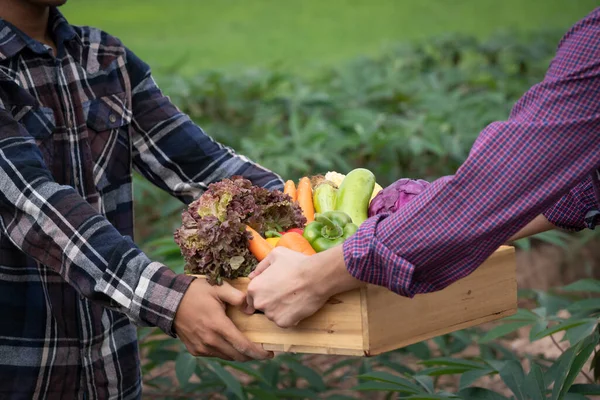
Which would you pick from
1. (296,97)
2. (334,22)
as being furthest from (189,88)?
(334,22)

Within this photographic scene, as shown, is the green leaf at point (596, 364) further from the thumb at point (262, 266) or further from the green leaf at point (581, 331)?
the thumb at point (262, 266)

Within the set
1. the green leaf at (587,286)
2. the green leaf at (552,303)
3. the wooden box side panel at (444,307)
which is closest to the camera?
the wooden box side panel at (444,307)

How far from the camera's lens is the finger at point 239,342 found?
208 cm

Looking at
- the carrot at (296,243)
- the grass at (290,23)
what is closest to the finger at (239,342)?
the carrot at (296,243)

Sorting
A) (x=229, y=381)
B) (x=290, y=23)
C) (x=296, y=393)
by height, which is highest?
(x=290, y=23)

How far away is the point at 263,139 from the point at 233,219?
2.45 m

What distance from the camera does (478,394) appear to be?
2557mm

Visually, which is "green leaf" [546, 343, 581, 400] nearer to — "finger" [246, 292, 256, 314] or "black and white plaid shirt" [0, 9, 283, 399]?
"finger" [246, 292, 256, 314]

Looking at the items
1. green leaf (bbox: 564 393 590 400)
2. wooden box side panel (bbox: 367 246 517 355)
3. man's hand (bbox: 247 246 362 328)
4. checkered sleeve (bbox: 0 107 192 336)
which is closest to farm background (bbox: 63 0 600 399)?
green leaf (bbox: 564 393 590 400)

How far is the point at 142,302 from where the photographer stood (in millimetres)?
2154

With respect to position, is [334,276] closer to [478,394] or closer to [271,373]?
[478,394]

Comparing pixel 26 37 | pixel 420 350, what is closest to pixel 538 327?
pixel 420 350

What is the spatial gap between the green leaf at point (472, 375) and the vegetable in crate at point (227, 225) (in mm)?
758

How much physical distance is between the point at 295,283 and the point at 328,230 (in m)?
0.22
